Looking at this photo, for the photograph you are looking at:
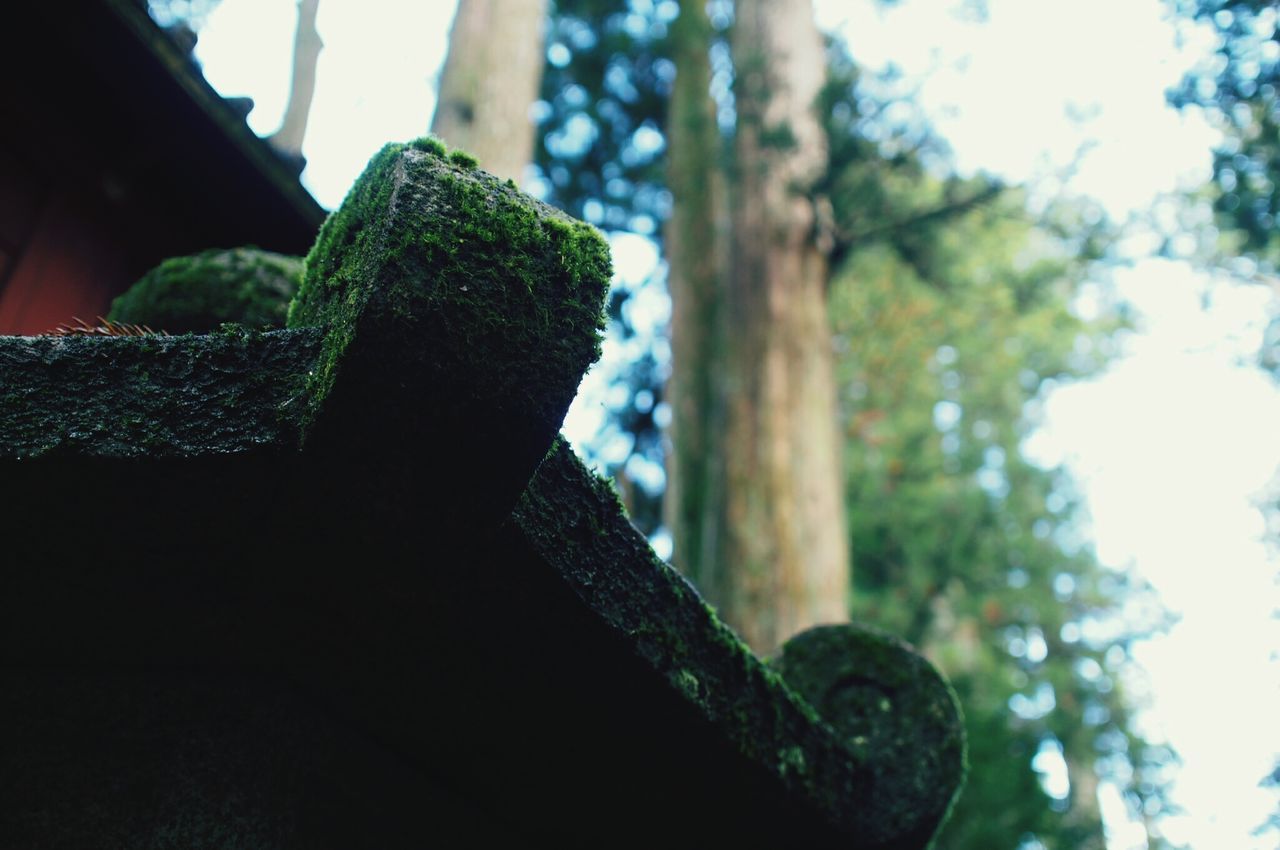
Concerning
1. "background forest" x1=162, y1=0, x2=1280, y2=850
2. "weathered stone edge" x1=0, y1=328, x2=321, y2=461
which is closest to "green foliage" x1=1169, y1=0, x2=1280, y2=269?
"background forest" x1=162, y1=0, x2=1280, y2=850

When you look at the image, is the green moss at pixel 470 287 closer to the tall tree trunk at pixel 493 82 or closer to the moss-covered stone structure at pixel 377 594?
the moss-covered stone structure at pixel 377 594

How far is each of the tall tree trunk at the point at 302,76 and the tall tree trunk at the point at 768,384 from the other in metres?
3.37

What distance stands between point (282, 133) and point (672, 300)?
678cm

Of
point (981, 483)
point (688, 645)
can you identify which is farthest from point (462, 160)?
point (981, 483)

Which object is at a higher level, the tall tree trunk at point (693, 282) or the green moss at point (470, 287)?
the tall tree trunk at point (693, 282)

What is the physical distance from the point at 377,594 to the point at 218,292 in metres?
0.85

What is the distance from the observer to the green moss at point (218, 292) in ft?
5.76

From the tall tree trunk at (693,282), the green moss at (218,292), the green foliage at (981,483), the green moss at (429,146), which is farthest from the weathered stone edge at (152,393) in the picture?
the green foliage at (981,483)

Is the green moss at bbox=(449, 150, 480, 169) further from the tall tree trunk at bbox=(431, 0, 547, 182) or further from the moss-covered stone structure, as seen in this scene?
the tall tree trunk at bbox=(431, 0, 547, 182)

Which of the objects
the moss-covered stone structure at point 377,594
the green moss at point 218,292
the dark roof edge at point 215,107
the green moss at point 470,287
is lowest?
the moss-covered stone structure at point 377,594

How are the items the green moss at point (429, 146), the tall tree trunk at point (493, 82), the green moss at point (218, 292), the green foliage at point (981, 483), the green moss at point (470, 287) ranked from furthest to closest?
the green foliage at point (981, 483)
the tall tree trunk at point (493, 82)
the green moss at point (218, 292)
the green moss at point (429, 146)
the green moss at point (470, 287)

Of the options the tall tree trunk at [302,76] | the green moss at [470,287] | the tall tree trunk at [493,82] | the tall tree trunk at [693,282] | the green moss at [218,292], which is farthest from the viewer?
the tall tree trunk at [693,282]

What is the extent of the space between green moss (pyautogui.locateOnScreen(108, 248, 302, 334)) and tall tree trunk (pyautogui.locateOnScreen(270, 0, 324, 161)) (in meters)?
1.22

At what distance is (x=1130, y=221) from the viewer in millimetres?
7914
